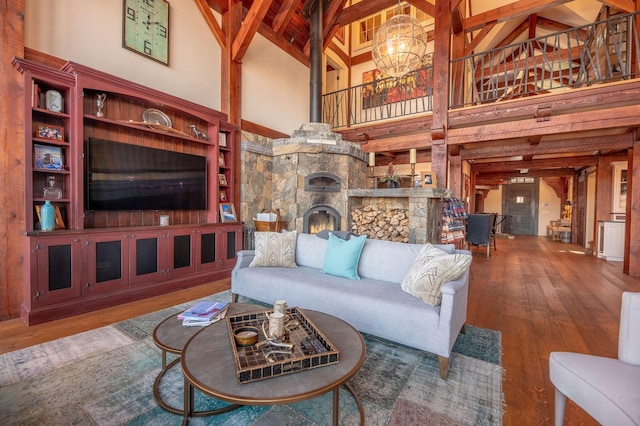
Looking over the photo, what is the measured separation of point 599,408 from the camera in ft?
3.48

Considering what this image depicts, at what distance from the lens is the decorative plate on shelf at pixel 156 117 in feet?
11.7

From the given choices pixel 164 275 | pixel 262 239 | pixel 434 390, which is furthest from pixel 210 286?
pixel 434 390

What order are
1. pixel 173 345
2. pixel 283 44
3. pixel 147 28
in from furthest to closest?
1. pixel 283 44
2. pixel 147 28
3. pixel 173 345

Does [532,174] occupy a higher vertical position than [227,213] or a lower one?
higher

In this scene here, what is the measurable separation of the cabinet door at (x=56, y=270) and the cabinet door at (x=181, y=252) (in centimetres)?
89

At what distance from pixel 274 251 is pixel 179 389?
150cm

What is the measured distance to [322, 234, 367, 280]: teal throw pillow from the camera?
260 cm

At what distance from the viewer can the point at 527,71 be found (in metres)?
4.15

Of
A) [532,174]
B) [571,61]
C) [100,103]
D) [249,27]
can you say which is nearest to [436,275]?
[100,103]

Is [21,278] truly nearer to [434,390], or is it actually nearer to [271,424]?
[271,424]

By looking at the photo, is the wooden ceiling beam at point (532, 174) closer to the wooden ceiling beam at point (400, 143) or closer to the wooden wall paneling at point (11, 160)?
the wooden ceiling beam at point (400, 143)

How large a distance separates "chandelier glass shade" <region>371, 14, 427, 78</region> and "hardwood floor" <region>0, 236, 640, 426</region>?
2.86 metres

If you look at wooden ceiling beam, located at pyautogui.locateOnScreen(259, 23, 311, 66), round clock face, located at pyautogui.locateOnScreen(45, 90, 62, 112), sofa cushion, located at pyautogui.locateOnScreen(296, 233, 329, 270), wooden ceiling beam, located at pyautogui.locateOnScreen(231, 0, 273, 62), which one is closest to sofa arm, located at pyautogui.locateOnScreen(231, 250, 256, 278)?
sofa cushion, located at pyautogui.locateOnScreen(296, 233, 329, 270)

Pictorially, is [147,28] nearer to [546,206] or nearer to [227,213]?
[227,213]
